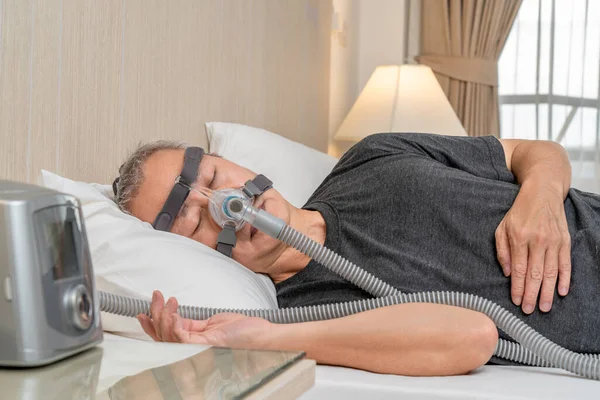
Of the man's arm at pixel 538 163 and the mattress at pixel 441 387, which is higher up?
the man's arm at pixel 538 163

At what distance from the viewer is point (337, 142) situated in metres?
3.78

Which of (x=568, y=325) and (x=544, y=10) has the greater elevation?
(x=544, y=10)

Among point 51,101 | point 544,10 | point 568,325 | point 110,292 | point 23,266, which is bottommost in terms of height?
point 568,325

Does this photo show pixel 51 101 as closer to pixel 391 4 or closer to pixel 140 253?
pixel 140 253

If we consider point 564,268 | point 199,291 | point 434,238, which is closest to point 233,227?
point 199,291

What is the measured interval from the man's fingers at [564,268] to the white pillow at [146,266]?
0.55 m

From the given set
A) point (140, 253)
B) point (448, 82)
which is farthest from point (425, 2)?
point (140, 253)

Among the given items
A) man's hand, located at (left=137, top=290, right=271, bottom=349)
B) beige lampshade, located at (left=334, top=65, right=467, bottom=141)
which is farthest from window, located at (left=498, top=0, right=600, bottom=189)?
man's hand, located at (left=137, top=290, right=271, bottom=349)

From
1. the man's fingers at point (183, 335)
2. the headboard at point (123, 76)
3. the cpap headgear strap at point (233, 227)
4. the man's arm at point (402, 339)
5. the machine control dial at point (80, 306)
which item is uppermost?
the headboard at point (123, 76)

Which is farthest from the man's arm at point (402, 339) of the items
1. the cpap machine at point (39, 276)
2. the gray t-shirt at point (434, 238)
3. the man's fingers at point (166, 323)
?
the cpap machine at point (39, 276)

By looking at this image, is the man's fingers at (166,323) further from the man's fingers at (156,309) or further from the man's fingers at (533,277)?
the man's fingers at (533,277)

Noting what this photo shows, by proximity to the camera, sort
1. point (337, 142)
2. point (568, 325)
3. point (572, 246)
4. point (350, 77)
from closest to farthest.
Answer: point (568, 325) → point (572, 246) → point (337, 142) → point (350, 77)

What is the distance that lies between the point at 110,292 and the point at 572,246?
0.89m

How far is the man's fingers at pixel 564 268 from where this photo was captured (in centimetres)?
137
